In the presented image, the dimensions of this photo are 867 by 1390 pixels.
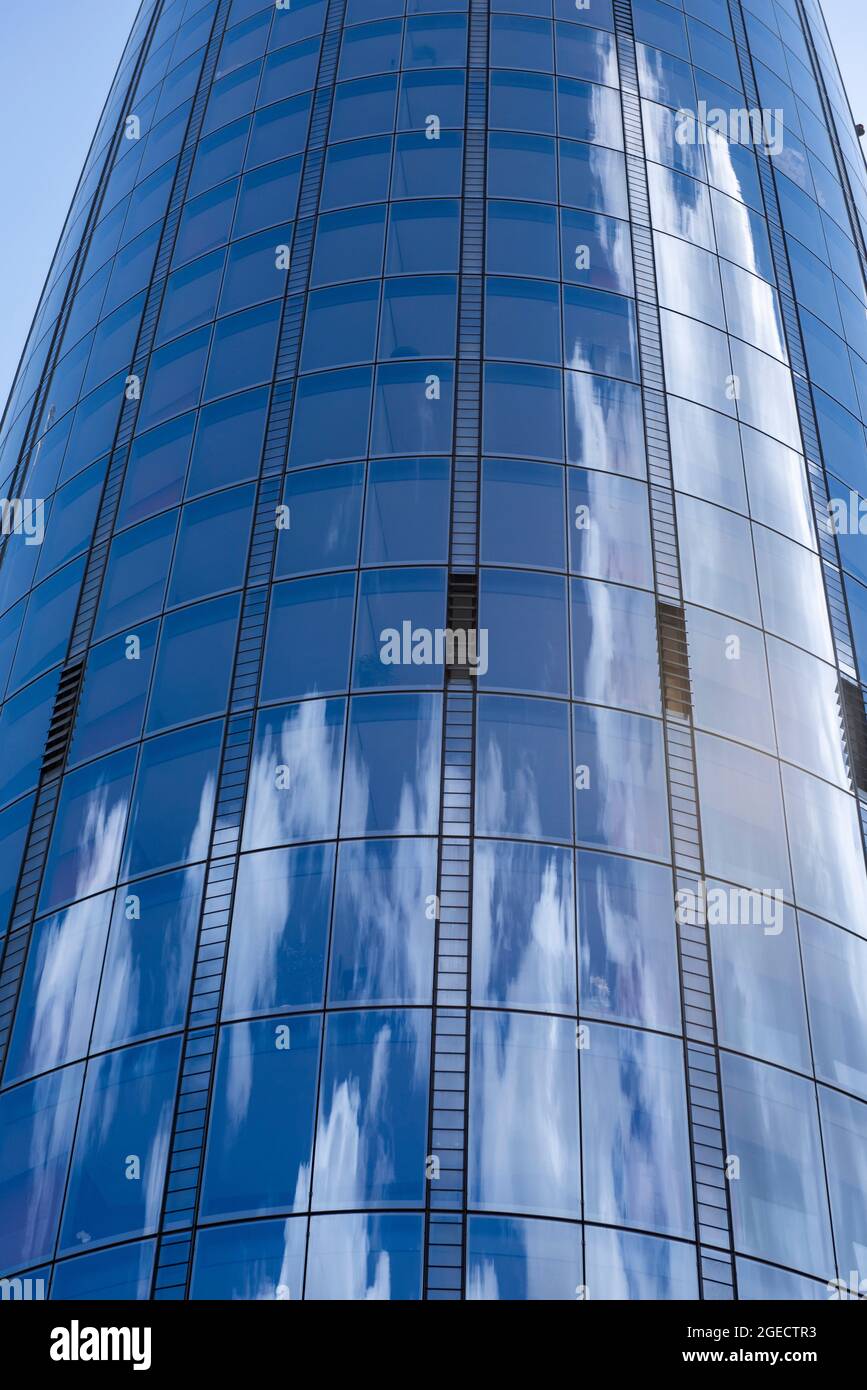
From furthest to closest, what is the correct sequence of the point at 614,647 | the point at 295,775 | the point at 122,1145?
the point at 614,647
the point at 295,775
the point at 122,1145

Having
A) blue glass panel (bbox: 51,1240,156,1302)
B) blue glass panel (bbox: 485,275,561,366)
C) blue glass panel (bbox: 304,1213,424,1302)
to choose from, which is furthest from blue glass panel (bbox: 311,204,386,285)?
blue glass panel (bbox: 51,1240,156,1302)

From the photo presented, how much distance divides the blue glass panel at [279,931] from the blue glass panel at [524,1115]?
142 inches

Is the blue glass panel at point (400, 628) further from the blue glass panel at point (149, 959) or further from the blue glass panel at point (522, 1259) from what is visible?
the blue glass panel at point (522, 1259)

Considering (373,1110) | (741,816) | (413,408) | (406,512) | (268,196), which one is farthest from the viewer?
(268,196)

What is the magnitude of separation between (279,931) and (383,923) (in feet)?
6.88

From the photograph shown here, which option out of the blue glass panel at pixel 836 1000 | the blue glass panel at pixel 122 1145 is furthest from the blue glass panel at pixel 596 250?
the blue glass panel at pixel 122 1145

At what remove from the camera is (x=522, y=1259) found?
89.2ft

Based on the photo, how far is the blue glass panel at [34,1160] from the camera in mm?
29531

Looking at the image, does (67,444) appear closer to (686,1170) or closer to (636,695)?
(636,695)

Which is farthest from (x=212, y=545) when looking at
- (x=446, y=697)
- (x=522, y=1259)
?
(x=522, y=1259)

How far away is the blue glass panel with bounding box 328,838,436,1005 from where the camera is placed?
30469 millimetres

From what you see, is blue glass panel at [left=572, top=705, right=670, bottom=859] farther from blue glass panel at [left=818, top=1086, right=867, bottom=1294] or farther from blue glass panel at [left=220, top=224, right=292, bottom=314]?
blue glass panel at [left=220, top=224, right=292, bottom=314]

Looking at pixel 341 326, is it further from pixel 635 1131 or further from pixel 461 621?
pixel 635 1131
